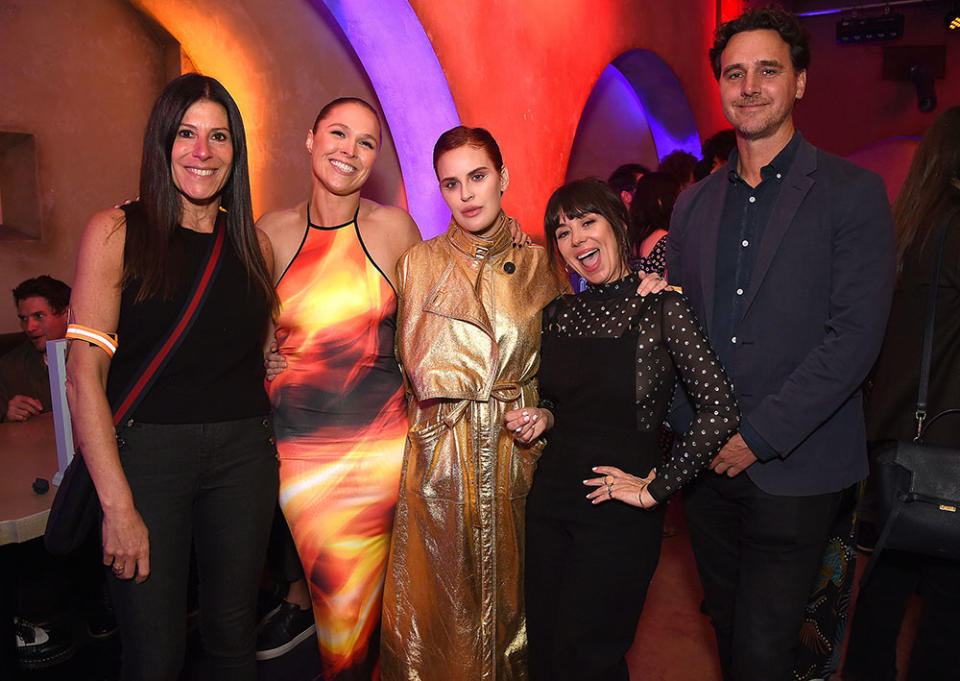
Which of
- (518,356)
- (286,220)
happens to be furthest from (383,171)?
(518,356)

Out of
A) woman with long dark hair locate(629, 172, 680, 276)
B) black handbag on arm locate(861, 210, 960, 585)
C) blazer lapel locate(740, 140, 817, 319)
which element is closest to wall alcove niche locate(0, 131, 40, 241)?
woman with long dark hair locate(629, 172, 680, 276)

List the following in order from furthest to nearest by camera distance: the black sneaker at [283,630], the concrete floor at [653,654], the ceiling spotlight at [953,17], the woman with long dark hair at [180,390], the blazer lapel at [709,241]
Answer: the ceiling spotlight at [953,17]
the black sneaker at [283,630]
the concrete floor at [653,654]
the blazer lapel at [709,241]
the woman with long dark hair at [180,390]

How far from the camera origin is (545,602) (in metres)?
1.90

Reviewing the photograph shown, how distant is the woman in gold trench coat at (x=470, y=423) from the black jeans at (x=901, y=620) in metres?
1.22

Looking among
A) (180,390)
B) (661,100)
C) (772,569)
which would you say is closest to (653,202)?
(772,569)

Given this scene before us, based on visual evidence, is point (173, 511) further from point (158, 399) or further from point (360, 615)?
point (360, 615)

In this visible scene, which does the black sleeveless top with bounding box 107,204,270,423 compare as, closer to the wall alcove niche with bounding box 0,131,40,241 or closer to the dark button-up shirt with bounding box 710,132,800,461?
the dark button-up shirt with bounding box 710,132,800,461

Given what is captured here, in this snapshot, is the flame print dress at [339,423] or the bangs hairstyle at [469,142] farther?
the flame print dress at [339,423]

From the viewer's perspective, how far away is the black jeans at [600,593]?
1788 mm

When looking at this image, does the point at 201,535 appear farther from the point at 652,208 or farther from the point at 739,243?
the point at 652,208

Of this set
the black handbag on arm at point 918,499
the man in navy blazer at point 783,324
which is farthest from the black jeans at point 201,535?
the black handbag on arm at point 918,499

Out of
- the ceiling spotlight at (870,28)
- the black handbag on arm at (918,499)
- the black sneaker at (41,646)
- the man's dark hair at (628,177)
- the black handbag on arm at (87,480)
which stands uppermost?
the ceiling spotlight at (870,28)

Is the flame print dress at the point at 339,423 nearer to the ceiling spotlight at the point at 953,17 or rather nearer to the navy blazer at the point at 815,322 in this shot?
the navy blazer at the point at 815,322

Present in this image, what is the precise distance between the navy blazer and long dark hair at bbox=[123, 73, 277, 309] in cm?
129
